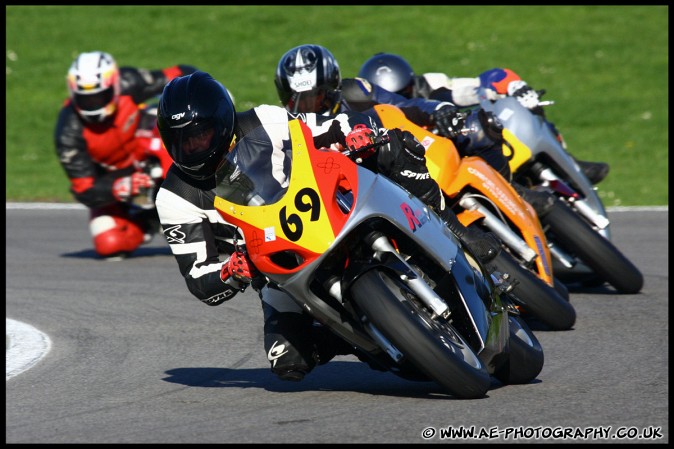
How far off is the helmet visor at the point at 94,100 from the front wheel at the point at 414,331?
6706mm

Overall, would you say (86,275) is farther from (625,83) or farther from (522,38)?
(522,38)

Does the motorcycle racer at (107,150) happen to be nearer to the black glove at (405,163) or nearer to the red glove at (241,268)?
the black glove at (405,163)

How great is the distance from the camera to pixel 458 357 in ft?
16.9

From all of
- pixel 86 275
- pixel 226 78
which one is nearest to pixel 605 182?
pixel 86 275

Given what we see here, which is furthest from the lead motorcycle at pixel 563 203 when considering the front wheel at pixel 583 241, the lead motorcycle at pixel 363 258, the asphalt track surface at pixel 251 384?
the lead motorcycle at pixel 363 258

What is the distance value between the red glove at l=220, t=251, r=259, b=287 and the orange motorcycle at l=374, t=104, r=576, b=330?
225cm

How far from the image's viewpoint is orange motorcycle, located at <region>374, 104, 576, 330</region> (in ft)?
23.8

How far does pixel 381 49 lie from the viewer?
2350 cm

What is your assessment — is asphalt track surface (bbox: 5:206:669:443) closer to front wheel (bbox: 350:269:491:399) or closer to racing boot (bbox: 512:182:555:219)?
front wheel (bbox: 350:269:491:399)

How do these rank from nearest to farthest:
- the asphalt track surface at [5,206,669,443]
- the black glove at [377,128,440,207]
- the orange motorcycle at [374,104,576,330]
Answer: the asphalt track surface at [5,206,669,443] → the black glove at [377,128,440,207] → the orange motorcycle at [374,104,576,330]

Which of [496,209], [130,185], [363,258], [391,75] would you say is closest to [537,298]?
[496,209]

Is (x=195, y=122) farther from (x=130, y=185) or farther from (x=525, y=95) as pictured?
(x=130, y=185)

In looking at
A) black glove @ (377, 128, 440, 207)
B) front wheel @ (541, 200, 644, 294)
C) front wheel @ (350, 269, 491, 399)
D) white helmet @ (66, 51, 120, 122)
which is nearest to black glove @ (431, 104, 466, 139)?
front wheel @ (541, 200, 644, 294)

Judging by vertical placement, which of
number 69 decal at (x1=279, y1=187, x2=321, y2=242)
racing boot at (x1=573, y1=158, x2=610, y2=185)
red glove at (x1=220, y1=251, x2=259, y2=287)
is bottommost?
racing boot at (x1=573, y1=158, x2=610, y2=185)
